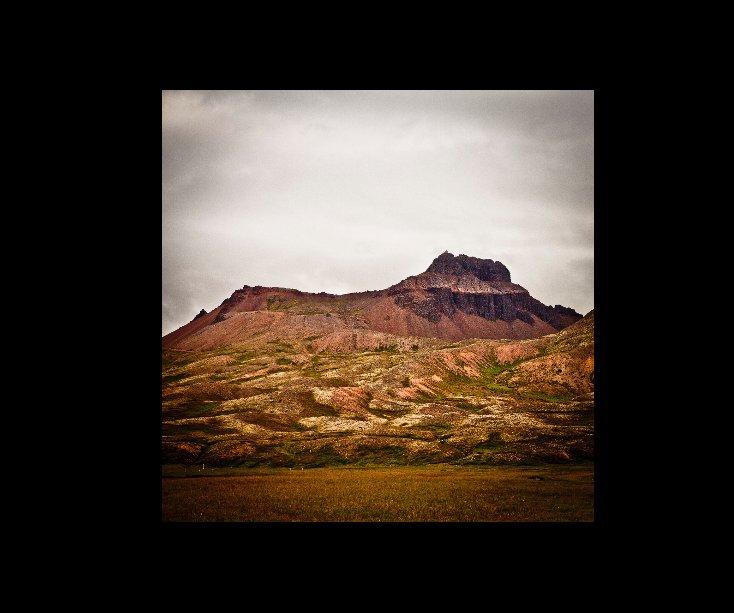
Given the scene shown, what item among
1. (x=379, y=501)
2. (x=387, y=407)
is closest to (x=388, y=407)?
(x=387, y=407)

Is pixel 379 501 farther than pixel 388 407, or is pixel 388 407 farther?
pixel 388 407

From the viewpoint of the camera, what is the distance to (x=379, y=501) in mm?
27453

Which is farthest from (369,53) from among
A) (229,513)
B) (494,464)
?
(494,464)

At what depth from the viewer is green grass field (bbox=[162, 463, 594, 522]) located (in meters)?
22.7

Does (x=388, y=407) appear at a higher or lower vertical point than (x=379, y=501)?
lower

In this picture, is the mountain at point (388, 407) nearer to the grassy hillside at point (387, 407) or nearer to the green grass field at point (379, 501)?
the grassy hillside at point (387, 407)

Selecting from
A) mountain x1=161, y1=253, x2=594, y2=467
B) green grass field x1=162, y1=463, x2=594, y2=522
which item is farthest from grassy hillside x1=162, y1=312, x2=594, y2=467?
green grass field x1=162, y1=463, x2=594, y2=522

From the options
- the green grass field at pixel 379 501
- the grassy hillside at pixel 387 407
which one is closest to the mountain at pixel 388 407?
the grassy hillside at pixel 387 407

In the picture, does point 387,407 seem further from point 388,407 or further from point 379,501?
point 379,501
